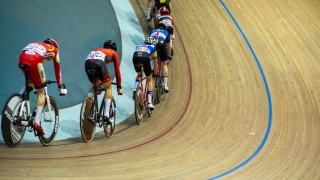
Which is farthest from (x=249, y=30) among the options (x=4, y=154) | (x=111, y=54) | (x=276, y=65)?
(x=4, y=154)

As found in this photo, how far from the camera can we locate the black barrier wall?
20.7ft

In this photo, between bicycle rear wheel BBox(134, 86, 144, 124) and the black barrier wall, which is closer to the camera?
bicycle rear wheel BBox(134, 86, 144, 124)

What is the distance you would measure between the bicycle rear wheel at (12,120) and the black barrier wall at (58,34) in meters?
1.63

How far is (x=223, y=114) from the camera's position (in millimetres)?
6574

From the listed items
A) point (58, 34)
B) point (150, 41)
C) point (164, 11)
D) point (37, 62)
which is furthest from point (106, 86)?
point (164, 11)

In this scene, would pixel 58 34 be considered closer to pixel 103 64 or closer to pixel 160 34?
pixel 160 34

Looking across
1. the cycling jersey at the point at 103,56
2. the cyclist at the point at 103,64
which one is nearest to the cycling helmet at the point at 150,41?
the cyclist at the point at 103,64

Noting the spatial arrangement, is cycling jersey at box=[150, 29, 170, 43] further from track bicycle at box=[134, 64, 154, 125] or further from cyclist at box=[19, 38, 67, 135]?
cyclist at box=[19, 38, 67, 135]

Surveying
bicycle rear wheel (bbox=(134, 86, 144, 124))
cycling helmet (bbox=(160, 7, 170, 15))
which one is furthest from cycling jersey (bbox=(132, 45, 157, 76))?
cycling helmet (bbox=(160, 7, 170, 15))

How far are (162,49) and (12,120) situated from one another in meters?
3.17

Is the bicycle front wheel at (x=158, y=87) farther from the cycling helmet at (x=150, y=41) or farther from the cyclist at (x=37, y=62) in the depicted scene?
the cyclist at (x=37, y=62)

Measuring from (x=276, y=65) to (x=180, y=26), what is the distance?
8.71 ft

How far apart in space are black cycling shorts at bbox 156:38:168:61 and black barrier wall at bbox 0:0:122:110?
1.39 m

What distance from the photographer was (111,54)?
4906mm
